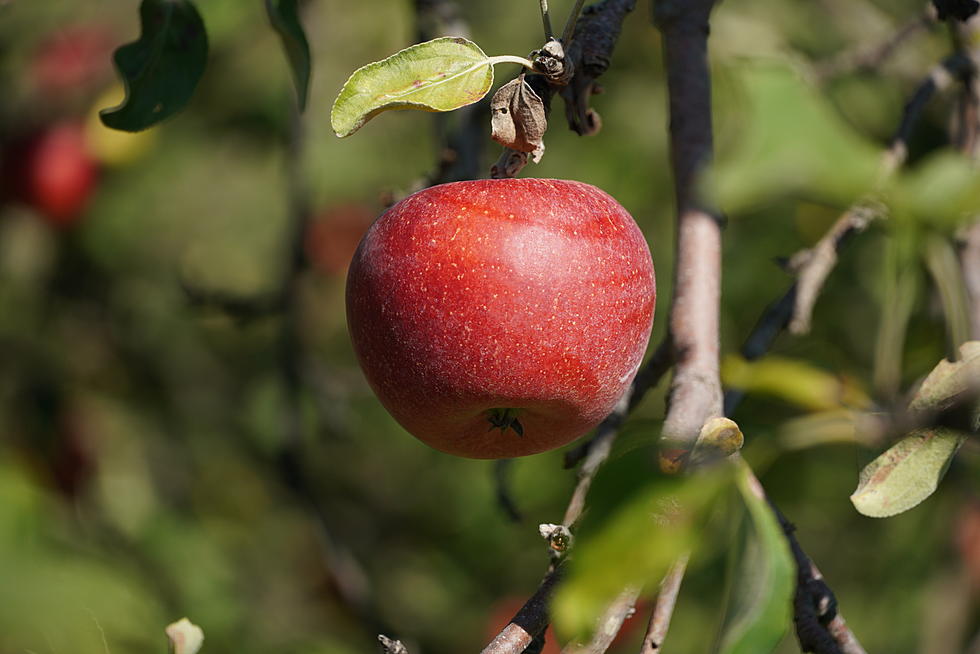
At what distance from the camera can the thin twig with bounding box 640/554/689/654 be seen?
81cm

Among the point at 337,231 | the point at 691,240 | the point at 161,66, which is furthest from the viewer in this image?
the point at 337,231

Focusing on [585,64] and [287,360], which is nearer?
[585,64]

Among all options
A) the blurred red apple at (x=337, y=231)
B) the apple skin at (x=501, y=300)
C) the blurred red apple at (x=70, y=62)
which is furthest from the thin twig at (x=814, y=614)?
the blurred red apple at (x=70, y=62)

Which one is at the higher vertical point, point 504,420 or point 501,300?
point 501,300

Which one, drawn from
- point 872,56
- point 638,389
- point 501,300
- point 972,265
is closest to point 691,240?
point 638,389

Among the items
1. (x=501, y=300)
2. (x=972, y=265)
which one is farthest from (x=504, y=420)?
(x=972, y=265)

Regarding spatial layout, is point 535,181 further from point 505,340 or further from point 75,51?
point 75,51

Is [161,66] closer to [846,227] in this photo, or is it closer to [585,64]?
[585,64]

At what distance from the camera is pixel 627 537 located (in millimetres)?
570

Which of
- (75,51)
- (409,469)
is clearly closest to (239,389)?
(409,469)

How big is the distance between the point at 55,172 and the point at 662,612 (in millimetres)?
2686

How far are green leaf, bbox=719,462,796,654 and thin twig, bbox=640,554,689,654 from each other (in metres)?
0.18

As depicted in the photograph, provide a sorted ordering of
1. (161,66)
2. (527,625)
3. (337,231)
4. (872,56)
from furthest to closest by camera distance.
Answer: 1. (337,231)
2. (872,56)
3. (161,66)
4. (527,625)

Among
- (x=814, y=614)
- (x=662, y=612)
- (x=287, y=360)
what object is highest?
(x=662, y=612)
